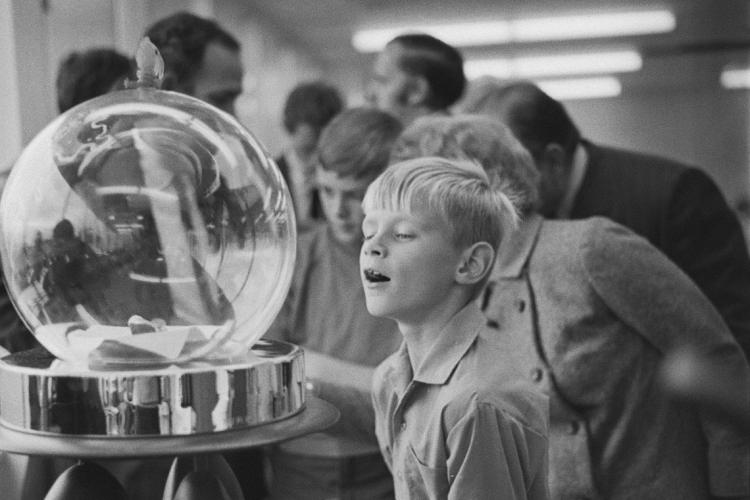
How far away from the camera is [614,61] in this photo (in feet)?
27.8

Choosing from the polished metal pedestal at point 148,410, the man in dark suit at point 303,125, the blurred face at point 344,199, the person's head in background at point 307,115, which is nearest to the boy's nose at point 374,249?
the polished metal pedestal at point 148,410

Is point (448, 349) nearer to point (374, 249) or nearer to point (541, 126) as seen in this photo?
point (374, 249)

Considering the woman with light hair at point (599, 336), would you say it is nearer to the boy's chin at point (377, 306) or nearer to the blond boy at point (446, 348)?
the blond boy at point (446, 348)

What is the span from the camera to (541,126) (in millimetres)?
1871

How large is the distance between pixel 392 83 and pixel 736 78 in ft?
22.1

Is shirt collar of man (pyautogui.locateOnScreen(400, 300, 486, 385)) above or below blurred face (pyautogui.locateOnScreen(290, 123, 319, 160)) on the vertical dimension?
below

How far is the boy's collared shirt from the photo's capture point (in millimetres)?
1102

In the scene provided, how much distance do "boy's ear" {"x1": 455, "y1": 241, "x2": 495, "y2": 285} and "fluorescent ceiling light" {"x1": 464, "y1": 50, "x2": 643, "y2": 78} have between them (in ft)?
23.5

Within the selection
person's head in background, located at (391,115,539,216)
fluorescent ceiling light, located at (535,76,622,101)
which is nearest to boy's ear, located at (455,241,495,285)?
person's head in background, located at (391,115,539,216)

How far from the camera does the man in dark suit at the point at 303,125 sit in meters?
3.26

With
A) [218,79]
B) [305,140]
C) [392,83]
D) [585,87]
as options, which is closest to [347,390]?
[218,79]

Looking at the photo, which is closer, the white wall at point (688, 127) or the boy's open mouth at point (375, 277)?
the boy's open mouth at point (375, 277)

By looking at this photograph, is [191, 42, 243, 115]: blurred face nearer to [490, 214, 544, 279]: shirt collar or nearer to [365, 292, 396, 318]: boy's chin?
[490, 214, 544, 279]: shirt collar

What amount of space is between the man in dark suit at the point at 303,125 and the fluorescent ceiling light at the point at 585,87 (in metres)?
5.66
